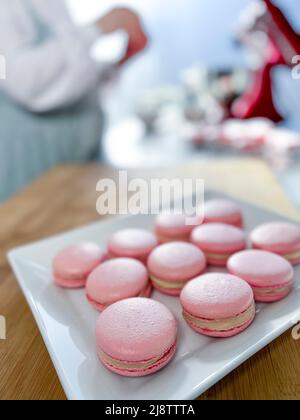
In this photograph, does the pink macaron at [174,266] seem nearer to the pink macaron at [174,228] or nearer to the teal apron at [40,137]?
the pink macaron at [174,228]

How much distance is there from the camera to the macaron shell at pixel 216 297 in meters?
0.38

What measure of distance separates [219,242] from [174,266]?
0.09 m

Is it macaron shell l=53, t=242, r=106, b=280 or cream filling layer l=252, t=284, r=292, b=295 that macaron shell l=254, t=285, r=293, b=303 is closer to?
cream filling layer l=252, t=284, r=292, b=295

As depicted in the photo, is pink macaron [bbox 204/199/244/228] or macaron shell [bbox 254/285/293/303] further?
pink macaron [bbox 204/199/244/228]

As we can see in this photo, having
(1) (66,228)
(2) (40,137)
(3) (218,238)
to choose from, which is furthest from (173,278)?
(2) (40,137)

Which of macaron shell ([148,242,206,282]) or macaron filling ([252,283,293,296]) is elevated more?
macaron shell ([148,242,206,282])

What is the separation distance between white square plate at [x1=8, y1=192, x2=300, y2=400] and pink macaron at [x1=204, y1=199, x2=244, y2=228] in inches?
5.6

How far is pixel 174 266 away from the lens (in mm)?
469

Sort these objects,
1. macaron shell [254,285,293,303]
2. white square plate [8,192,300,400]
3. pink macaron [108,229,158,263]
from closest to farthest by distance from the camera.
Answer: white square plate [8,192,300,400]
macaron shell [254,285,293,303]
pink macaron [108,229,158,263]

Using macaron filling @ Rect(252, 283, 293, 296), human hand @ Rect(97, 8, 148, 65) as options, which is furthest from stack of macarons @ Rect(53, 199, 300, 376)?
human hand @ Rect(97, 8, 148, 65)

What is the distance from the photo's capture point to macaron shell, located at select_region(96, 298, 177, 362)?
0.34m

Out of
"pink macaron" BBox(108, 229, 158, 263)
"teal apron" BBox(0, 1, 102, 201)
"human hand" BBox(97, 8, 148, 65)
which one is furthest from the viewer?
"teal apron" BBox(0, 1, 102, 201)

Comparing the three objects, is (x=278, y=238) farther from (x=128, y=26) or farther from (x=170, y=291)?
(x=128, y=26)

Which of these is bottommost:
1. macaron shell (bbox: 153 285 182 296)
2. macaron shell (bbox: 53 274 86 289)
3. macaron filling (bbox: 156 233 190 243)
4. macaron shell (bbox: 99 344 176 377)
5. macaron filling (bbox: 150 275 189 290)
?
macaron filling (bbox: 156 233 190 243)
